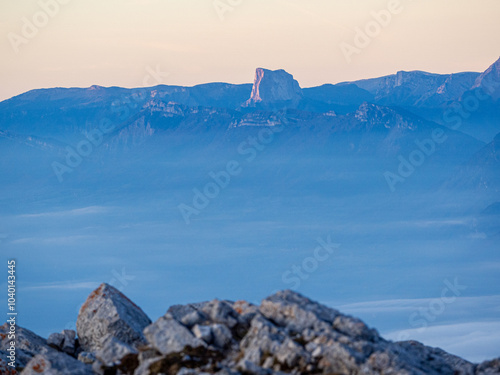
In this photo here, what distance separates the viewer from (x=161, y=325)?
3094 centimetres

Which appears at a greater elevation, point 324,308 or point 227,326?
point 324,308

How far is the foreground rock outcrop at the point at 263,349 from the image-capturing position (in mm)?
27266

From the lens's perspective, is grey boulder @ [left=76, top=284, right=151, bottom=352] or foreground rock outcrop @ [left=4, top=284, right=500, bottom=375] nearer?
foreground rock outcrop @ [left=4, top=284, right=500, bottom=375]

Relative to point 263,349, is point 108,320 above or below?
above

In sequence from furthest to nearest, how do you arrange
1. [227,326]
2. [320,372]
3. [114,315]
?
[114,315]
[227,326]
[320,372]

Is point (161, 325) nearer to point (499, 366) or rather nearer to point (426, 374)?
point (426, 374)

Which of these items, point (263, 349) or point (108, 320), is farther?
point (108, 320)

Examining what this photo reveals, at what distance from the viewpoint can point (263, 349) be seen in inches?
1101

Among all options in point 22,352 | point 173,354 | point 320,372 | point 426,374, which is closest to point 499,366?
point 426,374

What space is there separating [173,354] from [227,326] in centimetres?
277

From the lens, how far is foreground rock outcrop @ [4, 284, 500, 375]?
2727cm

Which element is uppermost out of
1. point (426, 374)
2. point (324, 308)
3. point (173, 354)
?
point (324, 308)

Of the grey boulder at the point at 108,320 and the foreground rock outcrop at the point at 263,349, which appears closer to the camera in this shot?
the foreground rock outcrop at the point at 263,349

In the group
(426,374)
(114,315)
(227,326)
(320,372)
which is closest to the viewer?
(320,372)
